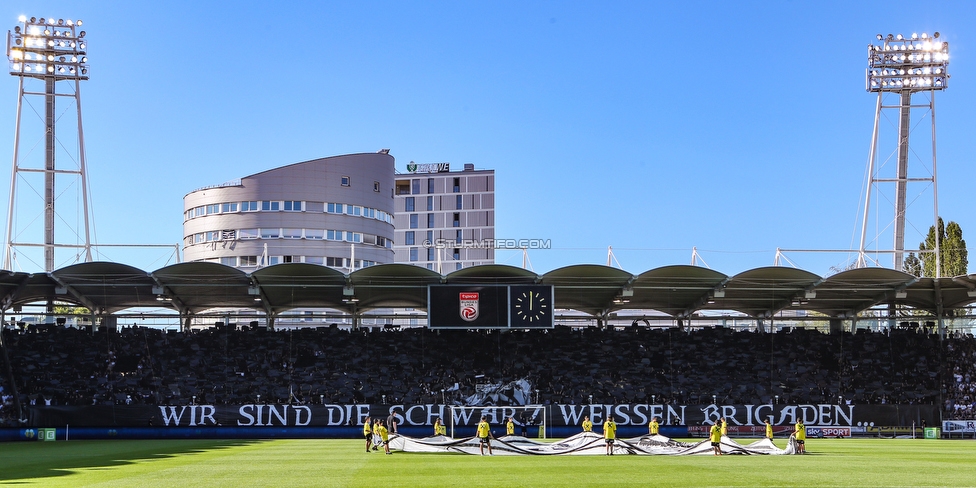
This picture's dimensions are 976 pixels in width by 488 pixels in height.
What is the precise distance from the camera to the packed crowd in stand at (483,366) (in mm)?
47812

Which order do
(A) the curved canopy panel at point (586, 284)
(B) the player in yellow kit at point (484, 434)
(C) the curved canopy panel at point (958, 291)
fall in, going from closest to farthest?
1. (B) the player in yellow kit at point (484, 434)
2. (A) the curved canopy panel at point (586, 284)
3. (C) the curved canopy panel at point (958, 291)

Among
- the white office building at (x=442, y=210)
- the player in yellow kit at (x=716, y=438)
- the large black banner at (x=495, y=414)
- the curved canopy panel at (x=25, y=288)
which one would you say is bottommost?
the large black banner at (x=495, y=414)

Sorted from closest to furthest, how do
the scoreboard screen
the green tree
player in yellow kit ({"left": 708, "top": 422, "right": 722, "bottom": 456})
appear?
player in yellow kit ({"left": 708, "top": 422, "right": 722, "bottom": 456}) → the scoreboard screen → the green tree

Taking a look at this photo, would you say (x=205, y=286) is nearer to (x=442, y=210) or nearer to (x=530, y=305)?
(x=530, y=305)

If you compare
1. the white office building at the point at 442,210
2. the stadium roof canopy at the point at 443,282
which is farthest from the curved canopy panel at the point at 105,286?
the white office building at the point at 442,210

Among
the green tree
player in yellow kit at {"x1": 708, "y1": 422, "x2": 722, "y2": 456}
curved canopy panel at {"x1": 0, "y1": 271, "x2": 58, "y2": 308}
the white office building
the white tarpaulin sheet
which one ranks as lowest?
the white tarpaulin sheet

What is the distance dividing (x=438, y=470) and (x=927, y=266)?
78.7 m

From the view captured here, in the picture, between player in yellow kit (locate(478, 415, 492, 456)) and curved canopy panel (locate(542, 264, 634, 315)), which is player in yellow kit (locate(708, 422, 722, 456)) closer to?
player in yellow kit (locate(478, 415, 492, 456))

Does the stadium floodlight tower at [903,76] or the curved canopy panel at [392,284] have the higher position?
the stadium floodlight tower at [903,76]

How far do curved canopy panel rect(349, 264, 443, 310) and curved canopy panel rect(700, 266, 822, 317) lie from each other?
50.6 feet

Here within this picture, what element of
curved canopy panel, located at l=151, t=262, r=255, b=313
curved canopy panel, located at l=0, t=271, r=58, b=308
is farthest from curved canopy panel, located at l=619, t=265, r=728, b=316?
curved canopy panel, located at l=0, t=271, r=58, b=308

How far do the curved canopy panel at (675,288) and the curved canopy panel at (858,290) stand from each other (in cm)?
581

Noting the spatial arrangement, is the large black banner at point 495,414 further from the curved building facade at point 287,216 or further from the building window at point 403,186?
the building window at point 403,186

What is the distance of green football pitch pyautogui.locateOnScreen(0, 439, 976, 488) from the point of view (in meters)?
21.0
